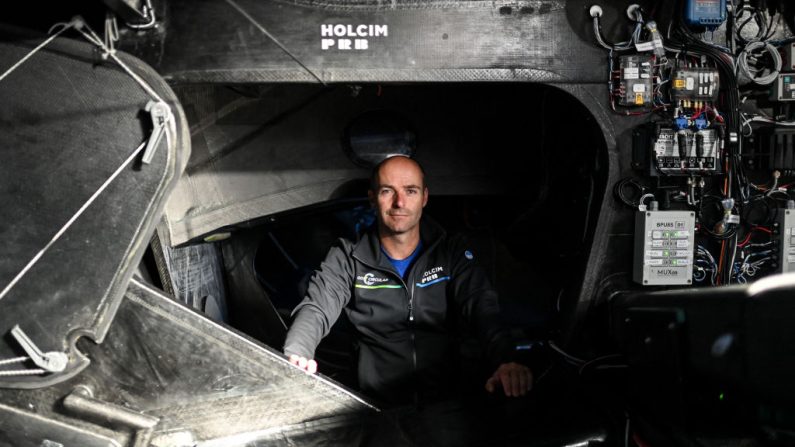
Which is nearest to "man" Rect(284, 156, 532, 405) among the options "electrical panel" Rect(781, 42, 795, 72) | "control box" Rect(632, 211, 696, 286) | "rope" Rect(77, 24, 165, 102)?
"control box" Rect(632, 211, 696, 286)

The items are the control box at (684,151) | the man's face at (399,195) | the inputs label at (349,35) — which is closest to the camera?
the inputs label at (349,35)

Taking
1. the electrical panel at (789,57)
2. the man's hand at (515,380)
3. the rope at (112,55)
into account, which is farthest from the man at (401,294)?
the electrical panel at (789,57)

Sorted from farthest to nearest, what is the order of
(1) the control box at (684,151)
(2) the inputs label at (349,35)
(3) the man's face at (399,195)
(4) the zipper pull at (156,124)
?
(3) the man's face at (399,195) → (1) the control box at (684,151) → (2) the inputs label at (349,35) → (4) the zipper pull at (156,124)

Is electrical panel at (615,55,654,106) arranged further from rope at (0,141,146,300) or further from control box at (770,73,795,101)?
rope at (0,141,146,300)

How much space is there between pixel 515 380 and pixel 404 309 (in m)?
0.51

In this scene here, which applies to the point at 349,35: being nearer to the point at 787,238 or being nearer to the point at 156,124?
the point at 156,124

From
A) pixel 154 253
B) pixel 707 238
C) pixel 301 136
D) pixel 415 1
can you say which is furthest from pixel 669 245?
pixel 154 253

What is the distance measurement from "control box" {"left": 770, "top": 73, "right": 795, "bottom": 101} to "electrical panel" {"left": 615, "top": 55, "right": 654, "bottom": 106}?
1.39 ft

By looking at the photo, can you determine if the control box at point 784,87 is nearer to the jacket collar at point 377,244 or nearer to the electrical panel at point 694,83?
the electrical panel at point 694,83

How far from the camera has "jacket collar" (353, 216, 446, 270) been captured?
208 cm

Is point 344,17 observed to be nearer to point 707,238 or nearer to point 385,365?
point 385,365

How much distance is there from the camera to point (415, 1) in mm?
1697

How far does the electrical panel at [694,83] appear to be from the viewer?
177 centimetres

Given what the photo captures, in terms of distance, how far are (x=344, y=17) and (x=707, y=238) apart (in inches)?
53.3
